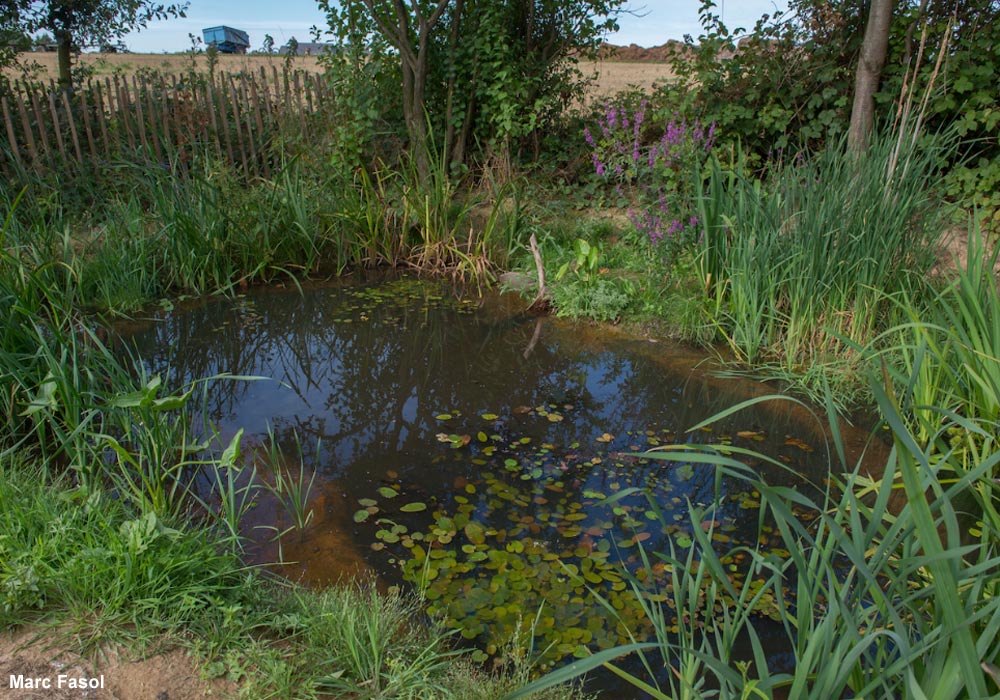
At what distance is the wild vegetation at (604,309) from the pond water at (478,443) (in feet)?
0.40

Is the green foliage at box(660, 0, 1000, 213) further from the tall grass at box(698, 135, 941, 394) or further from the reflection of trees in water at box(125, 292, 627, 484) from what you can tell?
the reflection of trees in water at box(125, 292, 627, 484)

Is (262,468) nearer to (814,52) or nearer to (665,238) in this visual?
(665,238)

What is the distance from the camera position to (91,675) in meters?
1.87

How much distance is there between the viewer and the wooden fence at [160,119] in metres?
6.97

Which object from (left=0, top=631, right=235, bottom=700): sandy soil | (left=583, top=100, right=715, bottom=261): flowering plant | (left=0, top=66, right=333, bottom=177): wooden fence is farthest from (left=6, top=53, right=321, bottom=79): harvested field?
(left=0, top=631, right=235, bottom=700): sandy soil

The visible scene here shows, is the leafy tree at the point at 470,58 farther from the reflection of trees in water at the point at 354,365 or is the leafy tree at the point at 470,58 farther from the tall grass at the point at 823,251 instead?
the tall grass at the point at 823,251

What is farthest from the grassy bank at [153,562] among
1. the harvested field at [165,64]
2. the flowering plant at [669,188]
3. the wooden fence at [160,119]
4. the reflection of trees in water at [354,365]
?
the harvested field at [165,64]

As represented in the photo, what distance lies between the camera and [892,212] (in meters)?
3.90

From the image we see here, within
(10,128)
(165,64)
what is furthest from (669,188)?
(165,64)

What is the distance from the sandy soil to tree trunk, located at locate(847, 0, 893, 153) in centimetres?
527

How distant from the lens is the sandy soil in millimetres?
1804

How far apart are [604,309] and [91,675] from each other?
3914 mm

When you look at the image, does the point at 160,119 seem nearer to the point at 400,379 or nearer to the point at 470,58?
the point at 470,58

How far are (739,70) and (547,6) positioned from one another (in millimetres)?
2154
